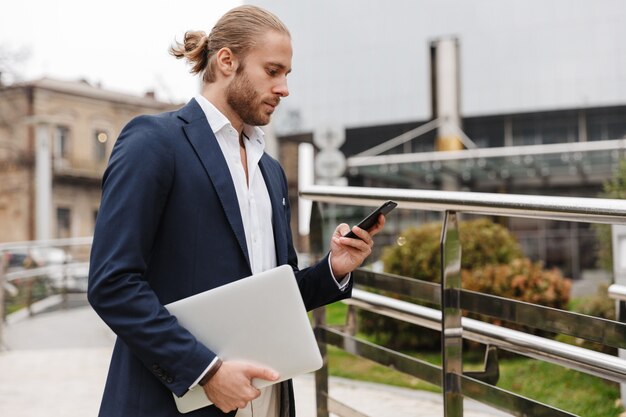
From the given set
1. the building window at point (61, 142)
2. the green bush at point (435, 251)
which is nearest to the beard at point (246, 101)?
the green bush at point (435, 251)

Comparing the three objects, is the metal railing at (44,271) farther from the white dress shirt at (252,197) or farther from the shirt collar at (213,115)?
the shirt collar at (213,115)

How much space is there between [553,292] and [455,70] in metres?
29.6

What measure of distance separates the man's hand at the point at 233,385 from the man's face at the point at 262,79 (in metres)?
0.59

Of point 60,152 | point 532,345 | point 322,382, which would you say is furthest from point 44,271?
point 60,152

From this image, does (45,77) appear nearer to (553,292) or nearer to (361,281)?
(553,292)

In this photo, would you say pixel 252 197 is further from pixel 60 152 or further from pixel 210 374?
pixel 60 152

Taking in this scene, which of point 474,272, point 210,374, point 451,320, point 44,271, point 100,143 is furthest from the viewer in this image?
point 100,143

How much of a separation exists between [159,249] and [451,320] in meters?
1.13

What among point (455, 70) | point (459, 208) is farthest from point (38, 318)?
point (455, 70)

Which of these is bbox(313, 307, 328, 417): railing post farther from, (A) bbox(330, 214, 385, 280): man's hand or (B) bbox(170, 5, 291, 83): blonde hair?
(B) bbox(170, 5, 291, 83): blonde hair

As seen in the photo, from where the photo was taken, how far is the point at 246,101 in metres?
2.02

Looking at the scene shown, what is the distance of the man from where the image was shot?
181cm

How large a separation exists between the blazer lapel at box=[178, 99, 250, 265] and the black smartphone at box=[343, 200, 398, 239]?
285 mm

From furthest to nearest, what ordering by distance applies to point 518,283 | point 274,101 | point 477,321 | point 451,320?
point 518,283
point 477,321
point 451,320
point 274,101
